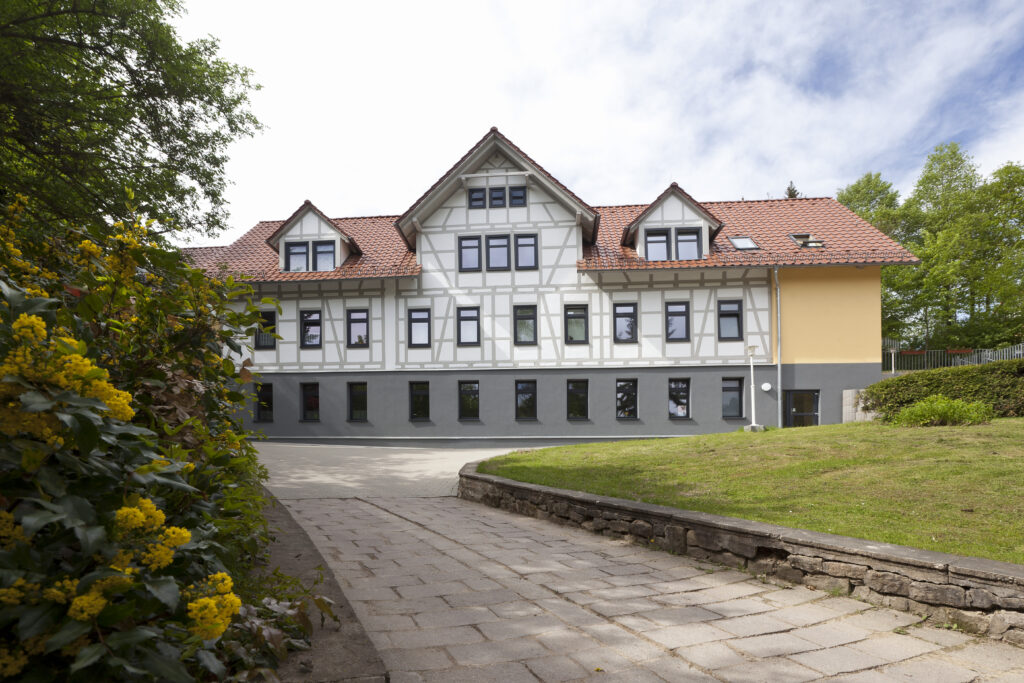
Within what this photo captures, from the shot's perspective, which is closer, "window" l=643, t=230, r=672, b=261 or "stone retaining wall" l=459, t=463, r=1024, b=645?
"stone retaining wall" l=459, t=463, r=1024, b=645

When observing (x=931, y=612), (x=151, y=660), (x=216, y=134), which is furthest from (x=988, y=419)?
(x=216, y=134)

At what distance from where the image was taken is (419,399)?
20734 mm

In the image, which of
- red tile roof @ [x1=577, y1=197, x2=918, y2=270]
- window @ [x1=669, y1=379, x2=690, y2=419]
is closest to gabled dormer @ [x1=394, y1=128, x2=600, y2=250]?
red tile roof @ [x1=577, y1=197, x2=918, y2=270]

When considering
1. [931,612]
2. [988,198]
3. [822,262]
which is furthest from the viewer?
[988,198]

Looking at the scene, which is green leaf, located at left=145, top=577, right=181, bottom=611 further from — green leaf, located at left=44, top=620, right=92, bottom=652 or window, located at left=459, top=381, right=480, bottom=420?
window, located at left=459, top=381, right=480, bottom=420

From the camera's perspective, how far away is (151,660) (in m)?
1.48

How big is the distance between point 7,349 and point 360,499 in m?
8.31

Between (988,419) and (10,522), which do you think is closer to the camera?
(10,522)

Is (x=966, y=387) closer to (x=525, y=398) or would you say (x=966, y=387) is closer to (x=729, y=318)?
(x=729, y=318)

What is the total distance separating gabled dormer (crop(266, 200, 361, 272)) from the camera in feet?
70.0

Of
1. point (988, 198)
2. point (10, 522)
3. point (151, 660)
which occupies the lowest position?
point (151, 660)

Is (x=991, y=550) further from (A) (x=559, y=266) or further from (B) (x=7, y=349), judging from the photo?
(A) (x=559, y=266)

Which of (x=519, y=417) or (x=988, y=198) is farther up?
(x=988, y=198)

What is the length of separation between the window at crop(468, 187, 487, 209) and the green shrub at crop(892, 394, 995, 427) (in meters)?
14.2
